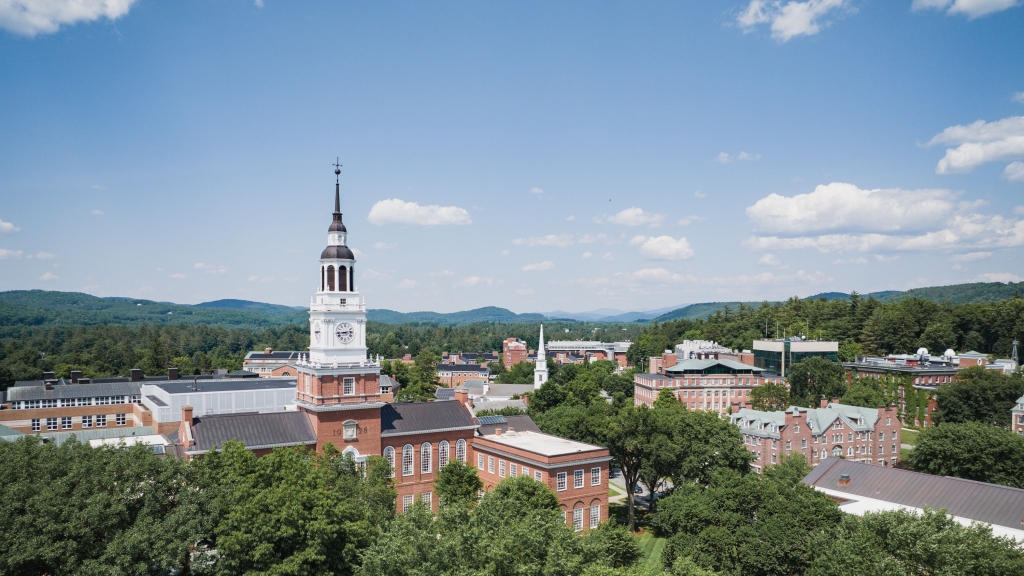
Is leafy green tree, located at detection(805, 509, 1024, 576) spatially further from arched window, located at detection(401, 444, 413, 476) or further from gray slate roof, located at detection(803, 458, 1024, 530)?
arched window, located at detection(401, 444, 413, 476)

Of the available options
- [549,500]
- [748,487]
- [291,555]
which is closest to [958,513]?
[748,487]

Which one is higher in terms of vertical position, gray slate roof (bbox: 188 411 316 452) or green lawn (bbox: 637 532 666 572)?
gray slate roof (bbox: 188 411 316 452)

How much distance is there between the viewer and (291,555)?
30.8 metres

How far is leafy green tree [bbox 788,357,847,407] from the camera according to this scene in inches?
3841

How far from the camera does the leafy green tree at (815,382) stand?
97.6 meters

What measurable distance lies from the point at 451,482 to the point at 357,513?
1283 centimetres

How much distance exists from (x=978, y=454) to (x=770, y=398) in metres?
35.8

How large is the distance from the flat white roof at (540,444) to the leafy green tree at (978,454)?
102 feet

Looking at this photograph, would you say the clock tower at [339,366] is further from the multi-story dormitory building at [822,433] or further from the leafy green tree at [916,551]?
the multi-story dormitory building at [822,433]

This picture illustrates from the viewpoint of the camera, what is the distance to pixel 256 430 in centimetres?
4834

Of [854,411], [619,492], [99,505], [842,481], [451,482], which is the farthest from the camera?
[854,411]

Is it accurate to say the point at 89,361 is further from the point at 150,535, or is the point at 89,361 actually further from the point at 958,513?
the point at 958,513

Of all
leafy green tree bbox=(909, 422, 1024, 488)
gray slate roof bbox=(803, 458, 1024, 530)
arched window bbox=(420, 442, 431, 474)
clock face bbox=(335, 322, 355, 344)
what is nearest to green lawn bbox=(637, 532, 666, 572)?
gray slate roof bbox=(803, 458, 1024, 530)

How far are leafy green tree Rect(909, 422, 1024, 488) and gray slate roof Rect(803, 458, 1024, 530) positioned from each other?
1313cm
